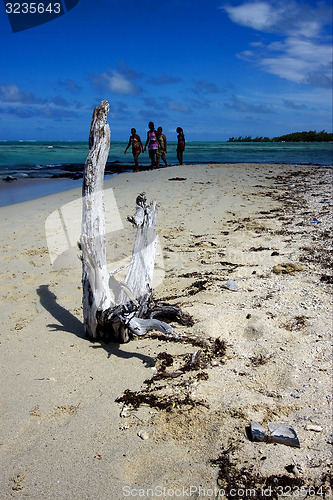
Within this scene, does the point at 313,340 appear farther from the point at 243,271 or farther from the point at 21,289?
the point at 21,289

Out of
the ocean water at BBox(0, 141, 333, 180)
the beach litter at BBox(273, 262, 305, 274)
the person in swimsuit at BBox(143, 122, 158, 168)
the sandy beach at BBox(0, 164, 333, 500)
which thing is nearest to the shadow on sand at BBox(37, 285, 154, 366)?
the sandy beach at BBox(0, 164, 333, 500)

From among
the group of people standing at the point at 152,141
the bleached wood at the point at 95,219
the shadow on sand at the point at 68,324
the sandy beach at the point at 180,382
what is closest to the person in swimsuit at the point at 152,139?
the group of people standing at the point at 152,141

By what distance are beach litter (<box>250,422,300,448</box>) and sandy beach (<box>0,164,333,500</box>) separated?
33mm

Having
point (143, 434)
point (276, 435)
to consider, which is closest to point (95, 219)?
point (143, 434)

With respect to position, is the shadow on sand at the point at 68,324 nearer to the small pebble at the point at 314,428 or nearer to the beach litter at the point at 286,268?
the small pebble at the point at 314,428

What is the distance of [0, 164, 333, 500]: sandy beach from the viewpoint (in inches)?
75.7

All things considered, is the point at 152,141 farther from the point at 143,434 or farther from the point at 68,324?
the point at 143,434

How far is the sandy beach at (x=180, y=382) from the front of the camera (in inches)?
75.7

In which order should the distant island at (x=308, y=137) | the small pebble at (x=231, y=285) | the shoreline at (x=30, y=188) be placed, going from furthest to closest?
the distant island at (x=308, y=137) < the shoreline at (x=30, y=188) < the small pebble at (x=231, y=285)

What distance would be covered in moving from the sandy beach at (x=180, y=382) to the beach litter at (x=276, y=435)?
33 millimetres

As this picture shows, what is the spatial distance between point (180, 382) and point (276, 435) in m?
0.72

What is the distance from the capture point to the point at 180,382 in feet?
8.50

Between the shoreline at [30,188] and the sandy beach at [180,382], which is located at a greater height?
the shoreline at [30,188]

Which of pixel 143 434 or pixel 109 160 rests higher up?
pixel 109 160
